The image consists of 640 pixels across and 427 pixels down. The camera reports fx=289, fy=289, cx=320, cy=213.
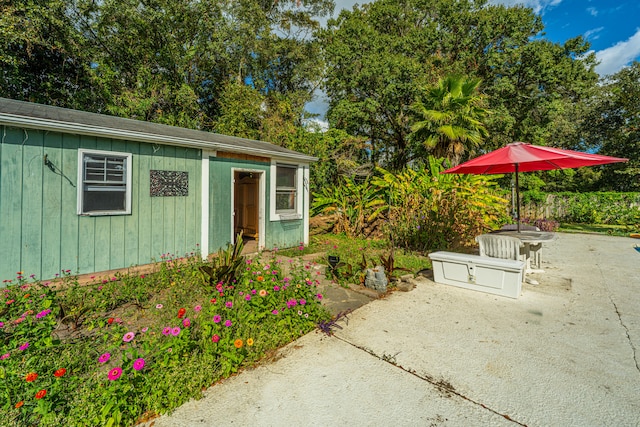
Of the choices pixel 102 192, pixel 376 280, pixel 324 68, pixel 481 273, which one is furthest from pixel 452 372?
pixel 324 68

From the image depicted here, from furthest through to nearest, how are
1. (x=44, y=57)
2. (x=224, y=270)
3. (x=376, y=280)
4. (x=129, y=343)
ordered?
(x=44, y=57), (x=376, y=280), (x=224, y=270), (x=129, y=343)

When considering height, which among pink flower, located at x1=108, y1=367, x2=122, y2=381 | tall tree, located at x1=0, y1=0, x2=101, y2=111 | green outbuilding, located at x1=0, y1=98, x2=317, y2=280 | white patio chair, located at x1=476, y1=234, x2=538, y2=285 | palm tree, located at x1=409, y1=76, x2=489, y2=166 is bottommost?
pink flower, located at x1=108, y1=367, x2=122, y2=381

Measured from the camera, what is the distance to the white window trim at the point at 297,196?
7.38 metres

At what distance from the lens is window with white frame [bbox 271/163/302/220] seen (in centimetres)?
745

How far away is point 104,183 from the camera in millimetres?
4887

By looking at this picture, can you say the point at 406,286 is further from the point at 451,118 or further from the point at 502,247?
the point at 451,118

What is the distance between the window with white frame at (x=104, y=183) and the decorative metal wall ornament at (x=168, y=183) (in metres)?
0.42

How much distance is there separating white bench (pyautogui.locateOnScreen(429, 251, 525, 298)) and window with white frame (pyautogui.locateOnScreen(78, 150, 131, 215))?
18.2ft

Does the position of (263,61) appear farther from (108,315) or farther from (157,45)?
(108,315)

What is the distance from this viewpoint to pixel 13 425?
178 cm

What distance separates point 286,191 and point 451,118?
6.70 meters

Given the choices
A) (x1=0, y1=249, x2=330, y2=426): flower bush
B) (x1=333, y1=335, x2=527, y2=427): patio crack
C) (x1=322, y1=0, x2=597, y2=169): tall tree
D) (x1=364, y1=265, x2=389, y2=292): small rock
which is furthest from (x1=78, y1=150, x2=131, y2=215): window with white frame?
(x1=322, y1=0, x2=597, y2=169): tall tree

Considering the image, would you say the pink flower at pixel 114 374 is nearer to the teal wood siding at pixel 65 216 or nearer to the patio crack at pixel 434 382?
the patio crack at pixel 434 382

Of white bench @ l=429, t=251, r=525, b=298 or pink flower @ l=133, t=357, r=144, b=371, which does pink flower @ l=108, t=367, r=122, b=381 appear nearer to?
pink flower @ l=133, t=357, r=144, b=371
